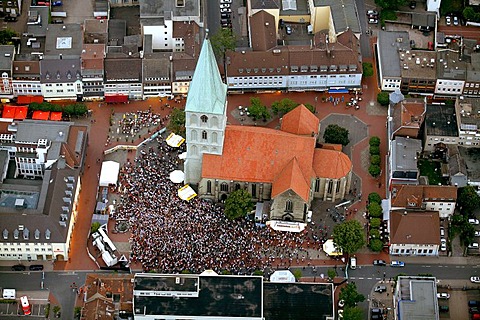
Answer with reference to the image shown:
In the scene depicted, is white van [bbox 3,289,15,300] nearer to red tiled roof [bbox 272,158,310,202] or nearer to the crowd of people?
the crowd of people

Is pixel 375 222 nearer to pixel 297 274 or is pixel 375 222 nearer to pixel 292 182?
pixel 292 182

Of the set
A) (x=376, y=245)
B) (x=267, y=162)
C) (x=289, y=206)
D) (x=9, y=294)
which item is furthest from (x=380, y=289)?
(x=9, y=294)

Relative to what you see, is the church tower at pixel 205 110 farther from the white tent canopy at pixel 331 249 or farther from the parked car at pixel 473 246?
the parked car at pixel 473 246

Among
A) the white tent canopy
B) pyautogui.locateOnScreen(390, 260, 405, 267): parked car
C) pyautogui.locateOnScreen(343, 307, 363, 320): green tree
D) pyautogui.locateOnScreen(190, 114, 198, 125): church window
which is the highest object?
pyautogui.locateOnScreen(190, 114, 198, 125): church window

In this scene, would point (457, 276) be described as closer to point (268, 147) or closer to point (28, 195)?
point (268, 147)

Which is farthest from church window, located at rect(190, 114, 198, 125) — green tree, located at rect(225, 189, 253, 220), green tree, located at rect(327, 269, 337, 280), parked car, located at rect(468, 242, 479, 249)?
parked car, located at rect(468, 242, 479, 249)

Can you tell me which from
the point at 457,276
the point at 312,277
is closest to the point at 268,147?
the point at 312,277

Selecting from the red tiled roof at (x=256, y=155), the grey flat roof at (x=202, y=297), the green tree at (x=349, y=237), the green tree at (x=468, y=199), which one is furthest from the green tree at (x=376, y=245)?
the grey flat roof at (x=202, y=297)
